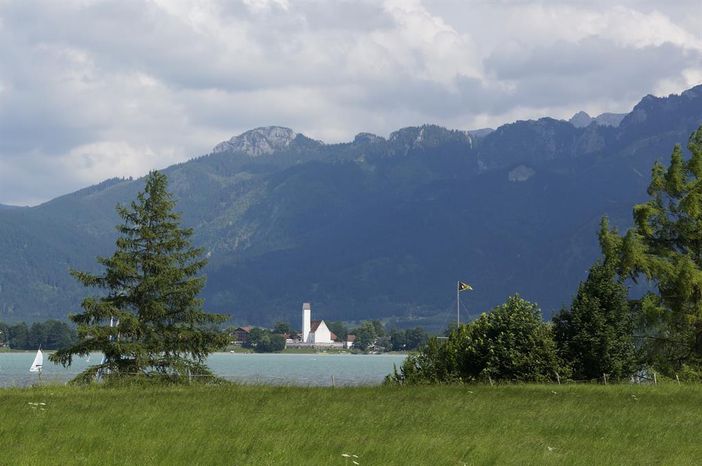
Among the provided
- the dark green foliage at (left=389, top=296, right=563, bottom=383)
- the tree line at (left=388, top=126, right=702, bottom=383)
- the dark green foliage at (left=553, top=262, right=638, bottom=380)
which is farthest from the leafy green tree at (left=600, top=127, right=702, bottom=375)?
the dark green foliage at (left=389, top=296, right=563, bottom=383)

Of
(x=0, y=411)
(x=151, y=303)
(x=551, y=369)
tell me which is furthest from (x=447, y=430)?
(x=151, y=303)

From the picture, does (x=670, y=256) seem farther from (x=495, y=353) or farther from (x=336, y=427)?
(x=336, y=427)

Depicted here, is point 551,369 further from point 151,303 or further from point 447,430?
point 447,430

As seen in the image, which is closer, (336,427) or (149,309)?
(336,427)

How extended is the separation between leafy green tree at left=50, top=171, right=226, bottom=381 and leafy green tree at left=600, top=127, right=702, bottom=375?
26132 mm

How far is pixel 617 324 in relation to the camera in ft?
197

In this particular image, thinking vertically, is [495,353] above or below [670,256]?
below

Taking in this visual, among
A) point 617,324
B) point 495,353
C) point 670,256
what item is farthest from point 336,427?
point 670,256

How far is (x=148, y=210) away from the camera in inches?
2645

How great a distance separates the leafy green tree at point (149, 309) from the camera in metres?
62.0

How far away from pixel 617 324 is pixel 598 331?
159 cm

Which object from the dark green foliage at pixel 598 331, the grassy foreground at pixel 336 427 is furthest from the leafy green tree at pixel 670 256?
the grassy foreground at pixel 336 427

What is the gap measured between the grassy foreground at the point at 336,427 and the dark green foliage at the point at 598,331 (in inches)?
548

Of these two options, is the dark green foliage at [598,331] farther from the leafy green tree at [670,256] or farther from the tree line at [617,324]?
the leafy green tree at [670,256]
